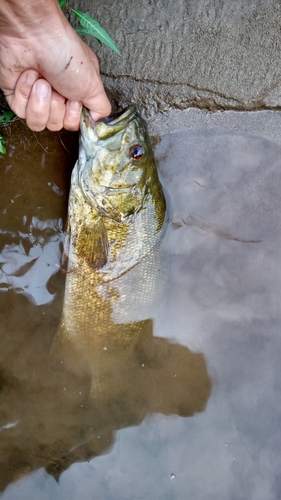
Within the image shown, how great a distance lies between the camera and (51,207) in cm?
343

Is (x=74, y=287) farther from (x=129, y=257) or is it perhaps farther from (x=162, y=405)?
(x=162, y=405)

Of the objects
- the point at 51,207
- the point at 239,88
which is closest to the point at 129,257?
the point at 51,207

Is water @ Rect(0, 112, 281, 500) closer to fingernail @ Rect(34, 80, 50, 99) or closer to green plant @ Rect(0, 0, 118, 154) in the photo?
fingernail @ Rect(34, 80, 50, 99)

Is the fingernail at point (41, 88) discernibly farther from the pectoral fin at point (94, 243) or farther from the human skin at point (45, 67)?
the pectoral fin at point (94, 243)

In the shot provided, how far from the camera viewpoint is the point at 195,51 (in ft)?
10.9

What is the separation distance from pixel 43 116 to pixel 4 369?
6.36 ft

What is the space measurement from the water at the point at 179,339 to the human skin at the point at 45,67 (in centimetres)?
52

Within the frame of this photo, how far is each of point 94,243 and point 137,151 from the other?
727mm

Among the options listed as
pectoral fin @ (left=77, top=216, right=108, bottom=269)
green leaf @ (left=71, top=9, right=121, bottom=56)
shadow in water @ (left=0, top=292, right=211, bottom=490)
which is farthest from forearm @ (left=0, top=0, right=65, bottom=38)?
shadow in water @ (left=0, top=292, right=211, bottom=490)

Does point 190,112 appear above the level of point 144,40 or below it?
below

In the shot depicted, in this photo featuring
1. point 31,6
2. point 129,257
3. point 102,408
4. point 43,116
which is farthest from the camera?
point 102,408

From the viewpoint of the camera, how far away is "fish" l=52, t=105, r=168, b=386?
297cm

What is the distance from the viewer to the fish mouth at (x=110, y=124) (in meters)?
2.92

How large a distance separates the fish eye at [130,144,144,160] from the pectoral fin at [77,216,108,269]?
0.50m
